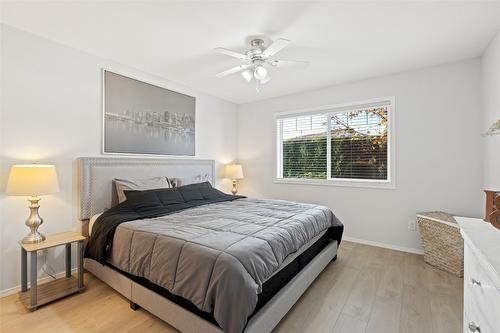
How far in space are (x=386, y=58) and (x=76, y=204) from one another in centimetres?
405

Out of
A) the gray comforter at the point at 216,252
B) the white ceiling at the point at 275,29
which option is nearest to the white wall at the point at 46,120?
the white ceiling at the point at 275,29

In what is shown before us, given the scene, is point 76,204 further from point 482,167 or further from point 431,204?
point 482,167

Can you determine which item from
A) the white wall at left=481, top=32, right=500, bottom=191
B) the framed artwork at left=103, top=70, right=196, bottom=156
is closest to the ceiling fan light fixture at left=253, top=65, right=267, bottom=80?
the framed artwork at left=103, top=70, right=196, bottom=156

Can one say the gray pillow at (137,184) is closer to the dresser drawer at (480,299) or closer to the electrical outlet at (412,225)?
the dresser drawer at (480,299)

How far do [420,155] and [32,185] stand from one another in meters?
4.36

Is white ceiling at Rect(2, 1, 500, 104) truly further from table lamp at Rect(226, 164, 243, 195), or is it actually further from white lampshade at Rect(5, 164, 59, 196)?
table lamp at Rect(226, 164, 243, 195)

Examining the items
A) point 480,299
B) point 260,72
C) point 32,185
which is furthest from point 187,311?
point 260,72

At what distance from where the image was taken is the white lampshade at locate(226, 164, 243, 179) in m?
4.52

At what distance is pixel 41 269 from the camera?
2.38m

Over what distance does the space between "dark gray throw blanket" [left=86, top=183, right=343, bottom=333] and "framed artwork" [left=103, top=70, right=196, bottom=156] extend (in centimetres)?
85

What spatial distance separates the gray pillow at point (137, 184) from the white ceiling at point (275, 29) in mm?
1526

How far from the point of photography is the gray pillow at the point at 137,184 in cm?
279

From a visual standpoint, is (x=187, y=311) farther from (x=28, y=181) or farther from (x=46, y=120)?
(x=46, y=120)

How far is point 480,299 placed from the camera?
1.03 m
